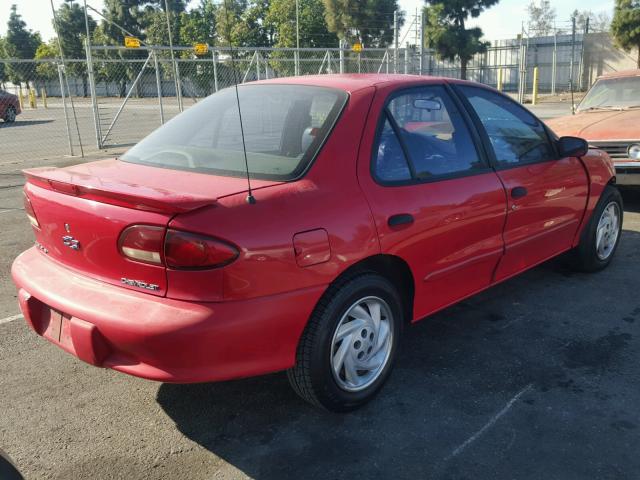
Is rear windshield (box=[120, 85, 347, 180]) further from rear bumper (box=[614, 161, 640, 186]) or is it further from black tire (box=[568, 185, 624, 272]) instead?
rear bumper (box=[614, 161, 640, 186])

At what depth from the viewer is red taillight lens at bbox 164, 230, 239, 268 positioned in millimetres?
2395

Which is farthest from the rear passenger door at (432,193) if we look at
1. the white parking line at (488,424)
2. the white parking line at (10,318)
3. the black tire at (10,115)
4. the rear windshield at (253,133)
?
the black tire at (10,115)

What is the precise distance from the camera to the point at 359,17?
150ft

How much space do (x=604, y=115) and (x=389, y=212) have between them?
5805mm

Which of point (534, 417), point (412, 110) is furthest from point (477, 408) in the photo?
point (412, 110)

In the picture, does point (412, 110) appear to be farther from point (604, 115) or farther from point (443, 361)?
point (604, 115)

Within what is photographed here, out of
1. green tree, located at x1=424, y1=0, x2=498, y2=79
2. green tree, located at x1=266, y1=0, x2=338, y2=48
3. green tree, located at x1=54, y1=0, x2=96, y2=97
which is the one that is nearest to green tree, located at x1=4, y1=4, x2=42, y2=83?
green tree, located at x1=54, y1=0, x2=96, y2=97

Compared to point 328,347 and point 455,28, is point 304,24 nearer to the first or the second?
point 455,28

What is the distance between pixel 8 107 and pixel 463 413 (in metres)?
26.5

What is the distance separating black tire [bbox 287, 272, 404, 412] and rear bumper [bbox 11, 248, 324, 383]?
78mm

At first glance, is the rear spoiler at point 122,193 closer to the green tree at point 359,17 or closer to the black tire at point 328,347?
the black tire at point 328,347

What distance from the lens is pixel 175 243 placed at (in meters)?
2.41

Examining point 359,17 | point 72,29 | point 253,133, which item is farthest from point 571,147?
point 72,29

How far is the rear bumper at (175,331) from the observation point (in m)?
2.40
